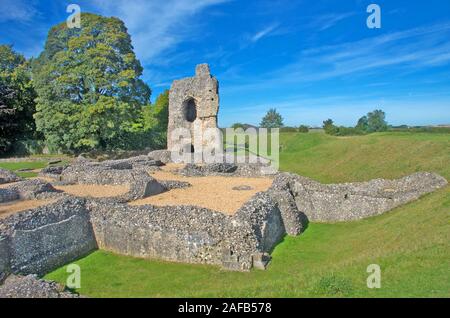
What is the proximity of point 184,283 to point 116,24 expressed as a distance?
31351mm

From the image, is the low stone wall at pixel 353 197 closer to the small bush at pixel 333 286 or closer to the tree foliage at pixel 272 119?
the small bush at pixel 333 286

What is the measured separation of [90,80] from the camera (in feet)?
101

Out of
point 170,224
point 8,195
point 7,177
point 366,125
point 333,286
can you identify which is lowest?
point 333,286

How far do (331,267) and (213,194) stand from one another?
8.35 meters

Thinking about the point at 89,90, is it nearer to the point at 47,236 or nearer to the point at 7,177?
the point at 7,177

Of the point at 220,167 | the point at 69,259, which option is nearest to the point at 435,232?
the point at 69,259

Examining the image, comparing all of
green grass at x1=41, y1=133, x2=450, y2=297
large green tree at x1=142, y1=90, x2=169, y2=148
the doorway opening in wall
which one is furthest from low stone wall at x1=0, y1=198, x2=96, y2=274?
large green tree at x1=142, y1=90, x2=169, y2=148

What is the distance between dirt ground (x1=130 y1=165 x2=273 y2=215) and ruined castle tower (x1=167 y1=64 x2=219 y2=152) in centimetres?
991

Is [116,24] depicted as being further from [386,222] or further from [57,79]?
[386,222]

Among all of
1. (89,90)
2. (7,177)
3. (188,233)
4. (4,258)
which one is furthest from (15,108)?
(188,233)

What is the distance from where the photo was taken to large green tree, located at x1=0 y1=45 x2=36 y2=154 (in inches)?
1417

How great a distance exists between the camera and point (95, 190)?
17.2m

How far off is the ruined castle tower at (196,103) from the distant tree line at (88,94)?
418cm

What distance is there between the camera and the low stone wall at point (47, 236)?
30.9 feet
